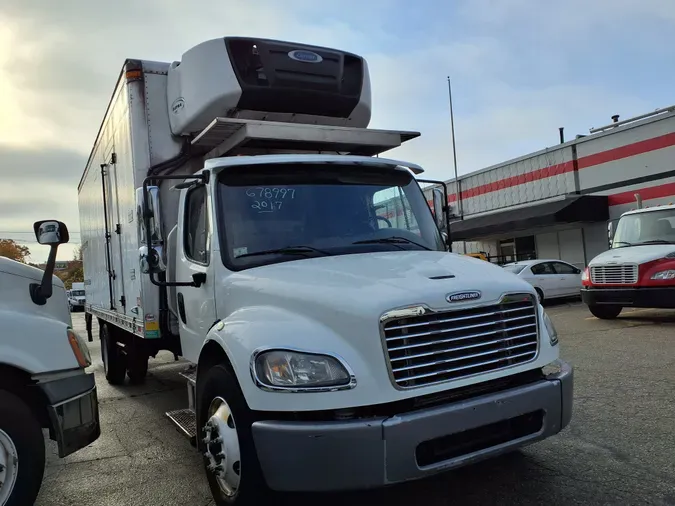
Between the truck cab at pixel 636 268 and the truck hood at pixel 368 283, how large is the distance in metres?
7.96

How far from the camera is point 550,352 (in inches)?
139

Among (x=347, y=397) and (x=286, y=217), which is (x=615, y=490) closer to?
(x=347, y=397)

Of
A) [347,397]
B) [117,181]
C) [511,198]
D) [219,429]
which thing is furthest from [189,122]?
[511,198]

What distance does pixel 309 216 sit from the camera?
4.03 m

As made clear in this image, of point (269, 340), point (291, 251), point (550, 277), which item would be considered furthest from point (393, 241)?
point (550, 277)

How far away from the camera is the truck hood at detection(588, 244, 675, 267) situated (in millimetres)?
10422

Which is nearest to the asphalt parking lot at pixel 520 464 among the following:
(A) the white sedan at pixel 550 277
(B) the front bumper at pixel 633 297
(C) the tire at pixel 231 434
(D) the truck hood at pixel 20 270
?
(C) the tire at pixel 231 434

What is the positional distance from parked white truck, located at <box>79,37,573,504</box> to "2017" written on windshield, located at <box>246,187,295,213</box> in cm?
1

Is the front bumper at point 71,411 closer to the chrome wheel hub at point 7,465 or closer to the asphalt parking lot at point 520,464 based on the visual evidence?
the chrome wheel hub at point 7,465

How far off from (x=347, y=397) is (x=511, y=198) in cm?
2145

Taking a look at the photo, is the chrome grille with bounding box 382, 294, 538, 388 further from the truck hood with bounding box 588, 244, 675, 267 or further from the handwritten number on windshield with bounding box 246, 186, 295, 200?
the truck hood with bounding box 588, 244, 675, 267

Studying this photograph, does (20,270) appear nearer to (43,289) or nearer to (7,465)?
(43,289)

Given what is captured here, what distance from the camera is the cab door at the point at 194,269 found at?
408 cm

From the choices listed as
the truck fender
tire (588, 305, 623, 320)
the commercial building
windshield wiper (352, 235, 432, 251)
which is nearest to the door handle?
the truck fender
